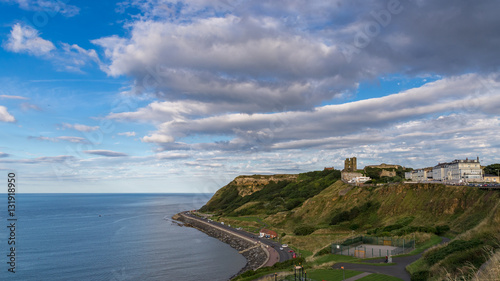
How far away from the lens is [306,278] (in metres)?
34.1

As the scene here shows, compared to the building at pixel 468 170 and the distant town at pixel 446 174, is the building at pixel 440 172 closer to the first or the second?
the distant town at pixel 446 174

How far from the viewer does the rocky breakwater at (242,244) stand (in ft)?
213

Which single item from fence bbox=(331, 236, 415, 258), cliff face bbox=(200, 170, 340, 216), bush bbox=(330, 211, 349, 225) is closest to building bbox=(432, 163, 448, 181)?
cliff face bbox=(200, 170, 340, 216)

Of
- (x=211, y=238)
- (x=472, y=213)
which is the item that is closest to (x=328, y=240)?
(x=472, y=213)

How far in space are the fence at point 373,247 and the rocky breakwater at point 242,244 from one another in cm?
1664

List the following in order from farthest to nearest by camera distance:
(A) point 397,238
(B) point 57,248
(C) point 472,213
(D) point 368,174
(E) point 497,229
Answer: (D) point 368,174
(B) point 57,248
(C) point 472,213
(A) point 397,238
(E) point 497,229

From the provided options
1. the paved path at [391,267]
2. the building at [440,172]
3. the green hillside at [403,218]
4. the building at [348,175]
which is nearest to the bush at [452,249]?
the green hillside at [403,218]

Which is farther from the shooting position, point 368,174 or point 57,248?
point 368,174

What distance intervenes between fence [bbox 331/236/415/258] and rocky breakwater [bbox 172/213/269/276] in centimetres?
1664

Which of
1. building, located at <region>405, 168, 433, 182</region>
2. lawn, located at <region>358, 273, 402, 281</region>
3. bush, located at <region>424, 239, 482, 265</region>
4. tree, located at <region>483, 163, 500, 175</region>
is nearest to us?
bush, located at <region>424, 239, 482, 265</region>

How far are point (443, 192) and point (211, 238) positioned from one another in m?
69.3

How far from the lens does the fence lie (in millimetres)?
46697

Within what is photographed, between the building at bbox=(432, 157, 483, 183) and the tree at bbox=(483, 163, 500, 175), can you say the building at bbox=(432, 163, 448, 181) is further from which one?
the tree at bbox=(483, 163, 500, 175)

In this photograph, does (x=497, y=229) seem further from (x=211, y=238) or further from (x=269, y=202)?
(x=269, y=202)
